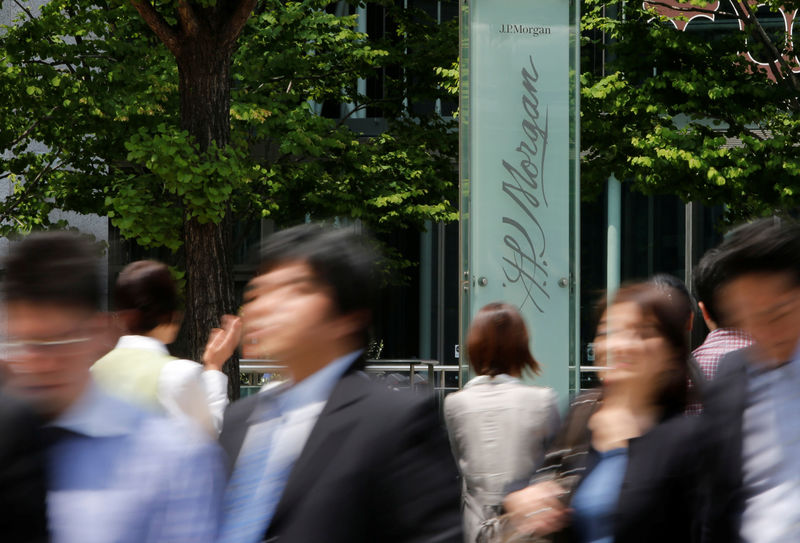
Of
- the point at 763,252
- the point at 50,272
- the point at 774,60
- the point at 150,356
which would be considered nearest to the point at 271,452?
the point at 50,272

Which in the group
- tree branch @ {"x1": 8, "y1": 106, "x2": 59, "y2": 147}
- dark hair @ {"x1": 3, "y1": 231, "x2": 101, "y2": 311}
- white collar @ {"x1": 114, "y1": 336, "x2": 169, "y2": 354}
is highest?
tree branch @ {"x1": 8, "y1": 106, "x2": 59, "y2": 147}

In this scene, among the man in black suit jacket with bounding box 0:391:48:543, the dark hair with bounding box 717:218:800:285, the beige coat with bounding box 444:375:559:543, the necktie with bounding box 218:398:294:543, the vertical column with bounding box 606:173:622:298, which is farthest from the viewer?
the vertical column with bounding box 606:173:622:298

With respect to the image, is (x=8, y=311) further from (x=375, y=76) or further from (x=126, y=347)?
(x=375, y=76)

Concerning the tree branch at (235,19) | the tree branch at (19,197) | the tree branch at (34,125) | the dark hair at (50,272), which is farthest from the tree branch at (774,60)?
the dark hair at (50,272)

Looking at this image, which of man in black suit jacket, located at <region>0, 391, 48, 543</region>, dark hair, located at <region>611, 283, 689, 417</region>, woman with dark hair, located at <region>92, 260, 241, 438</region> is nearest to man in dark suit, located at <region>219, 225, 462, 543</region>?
man in black suit jacket, located at <region>0, 391, 48, 543</region>

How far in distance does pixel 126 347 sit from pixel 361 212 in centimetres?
1082

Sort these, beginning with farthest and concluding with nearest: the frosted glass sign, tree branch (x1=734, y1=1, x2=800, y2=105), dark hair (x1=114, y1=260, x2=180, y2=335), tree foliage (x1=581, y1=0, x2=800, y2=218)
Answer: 1. tree branch (x1=734, y1=1, x2=800, y2=105)
2. tree foliage (x1=581, y1=0, x2=800, y2=218)
3. the frosted glass sign
4. dark hair (x1=114, y1=260, x2=180, y2=335)

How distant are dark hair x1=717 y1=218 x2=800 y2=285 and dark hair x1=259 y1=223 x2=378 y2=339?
2.79 ft

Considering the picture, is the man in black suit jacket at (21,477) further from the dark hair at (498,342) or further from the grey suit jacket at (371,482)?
the dark hair at (498,342)

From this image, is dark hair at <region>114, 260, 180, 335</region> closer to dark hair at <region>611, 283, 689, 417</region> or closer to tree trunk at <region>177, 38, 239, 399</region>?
dark hair at <region>611, 283, 689, 417</region>

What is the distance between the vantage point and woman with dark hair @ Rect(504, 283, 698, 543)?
2328 mm

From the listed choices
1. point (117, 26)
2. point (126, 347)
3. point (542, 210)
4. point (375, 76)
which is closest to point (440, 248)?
point (375, 76)
